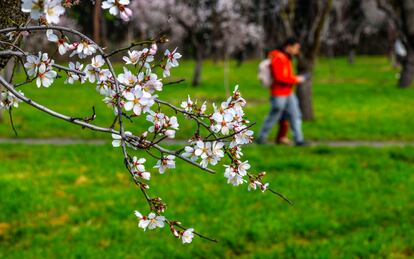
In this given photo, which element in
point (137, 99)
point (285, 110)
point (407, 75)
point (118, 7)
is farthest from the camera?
point (407, 75)

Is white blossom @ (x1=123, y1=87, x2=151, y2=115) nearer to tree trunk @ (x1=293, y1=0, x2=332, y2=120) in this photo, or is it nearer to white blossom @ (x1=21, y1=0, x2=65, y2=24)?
white blossom @ (x1=21, y1=0, x2=65, y2=24)

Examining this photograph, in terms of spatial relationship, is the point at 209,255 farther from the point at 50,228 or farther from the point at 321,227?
the point at 50,228

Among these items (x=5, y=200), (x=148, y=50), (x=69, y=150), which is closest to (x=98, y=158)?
(x=69, y=150)

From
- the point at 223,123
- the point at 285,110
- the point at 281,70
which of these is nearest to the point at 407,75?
the point at 285,110

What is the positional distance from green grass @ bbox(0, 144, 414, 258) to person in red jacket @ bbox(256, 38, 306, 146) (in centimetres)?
112

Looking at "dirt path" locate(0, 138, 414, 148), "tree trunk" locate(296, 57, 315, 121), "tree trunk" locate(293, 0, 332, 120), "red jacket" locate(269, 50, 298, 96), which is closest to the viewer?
"red jacket" locate(269, 50, 298, 96)

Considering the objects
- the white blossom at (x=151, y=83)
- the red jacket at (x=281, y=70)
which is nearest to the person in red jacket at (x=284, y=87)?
the red jacket at (x=281, y=70)

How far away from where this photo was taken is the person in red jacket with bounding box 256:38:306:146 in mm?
10915

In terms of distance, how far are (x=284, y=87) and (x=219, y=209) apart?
438 centimetres

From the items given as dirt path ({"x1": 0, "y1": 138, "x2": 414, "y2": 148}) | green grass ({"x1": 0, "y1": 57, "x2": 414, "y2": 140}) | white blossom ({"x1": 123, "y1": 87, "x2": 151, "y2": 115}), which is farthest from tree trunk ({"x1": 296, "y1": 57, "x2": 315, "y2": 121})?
white blossom ({"x1": 123, "y1": 87, "x2": 151, "y2": 115})

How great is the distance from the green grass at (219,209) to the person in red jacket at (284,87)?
1.12 meters

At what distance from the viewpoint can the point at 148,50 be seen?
252 cm

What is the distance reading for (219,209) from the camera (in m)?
7.40

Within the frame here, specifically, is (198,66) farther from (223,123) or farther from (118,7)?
(118,7)
